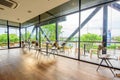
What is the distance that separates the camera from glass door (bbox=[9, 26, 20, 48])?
9121mm

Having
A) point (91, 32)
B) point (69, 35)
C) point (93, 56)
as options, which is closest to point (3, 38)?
point (69, 35)

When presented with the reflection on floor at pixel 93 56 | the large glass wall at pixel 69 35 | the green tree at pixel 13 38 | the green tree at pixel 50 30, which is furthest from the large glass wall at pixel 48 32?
the green tree at pixel 13 38

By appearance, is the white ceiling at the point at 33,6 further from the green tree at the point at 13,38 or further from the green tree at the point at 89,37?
the green tree at the point at 13,38

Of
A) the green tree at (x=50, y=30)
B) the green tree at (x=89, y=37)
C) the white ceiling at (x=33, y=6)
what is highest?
the white ceiling at (x=33, y=6)

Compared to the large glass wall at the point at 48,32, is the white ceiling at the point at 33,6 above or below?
above

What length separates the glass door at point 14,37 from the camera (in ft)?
29.9

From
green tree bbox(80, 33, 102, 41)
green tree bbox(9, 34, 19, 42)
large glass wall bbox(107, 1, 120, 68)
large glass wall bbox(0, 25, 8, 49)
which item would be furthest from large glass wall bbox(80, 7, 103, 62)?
green tree bbox(9, 34, 19, 42)

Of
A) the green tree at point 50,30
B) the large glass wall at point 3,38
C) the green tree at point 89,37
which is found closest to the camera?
the green tree at point 89,37

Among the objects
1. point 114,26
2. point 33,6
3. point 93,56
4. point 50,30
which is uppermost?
point 33,6

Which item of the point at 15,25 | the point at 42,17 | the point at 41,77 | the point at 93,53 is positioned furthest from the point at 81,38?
the point at 15,25

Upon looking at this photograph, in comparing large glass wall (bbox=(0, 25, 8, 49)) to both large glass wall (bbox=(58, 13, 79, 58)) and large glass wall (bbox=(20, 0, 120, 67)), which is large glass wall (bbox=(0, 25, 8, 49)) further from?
large glass wall (bbox=(58, 13, 79, 58))

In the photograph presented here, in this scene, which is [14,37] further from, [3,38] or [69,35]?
[69,35]

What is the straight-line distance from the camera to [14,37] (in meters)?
9.41

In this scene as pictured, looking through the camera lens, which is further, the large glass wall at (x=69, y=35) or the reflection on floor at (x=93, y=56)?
the large glass wall at (x=69, y=35)
